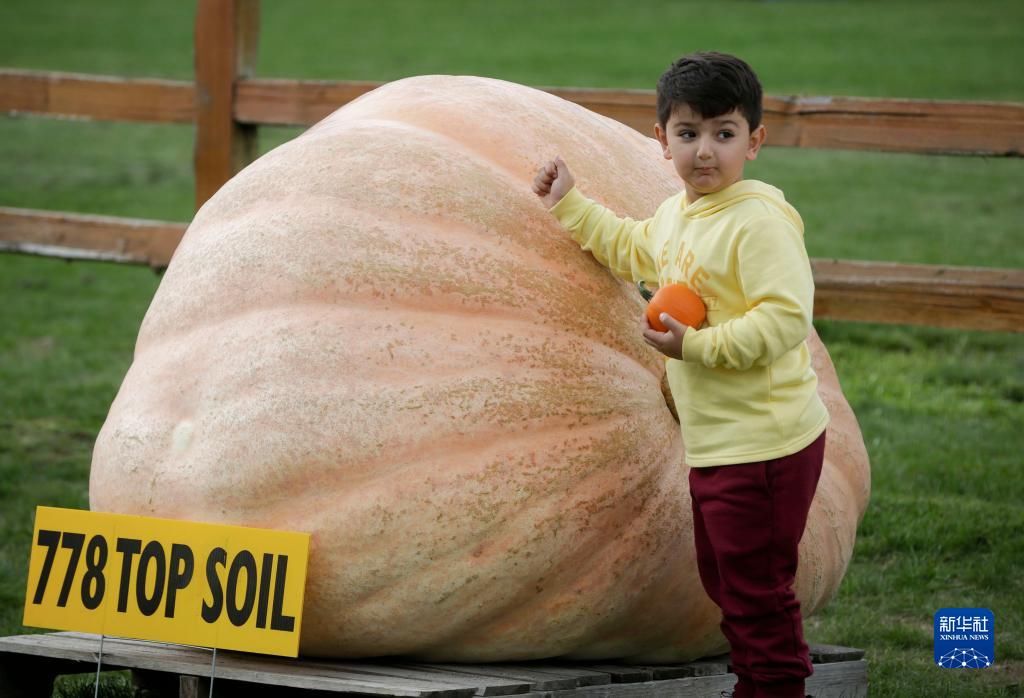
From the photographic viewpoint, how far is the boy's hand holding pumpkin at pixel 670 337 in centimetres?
266

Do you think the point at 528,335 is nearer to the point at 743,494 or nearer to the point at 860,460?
the point at 743,494

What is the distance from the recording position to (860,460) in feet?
11.3

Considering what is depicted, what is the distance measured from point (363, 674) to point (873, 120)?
2.93 m

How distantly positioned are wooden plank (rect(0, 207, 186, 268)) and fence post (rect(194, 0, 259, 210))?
0.24 m

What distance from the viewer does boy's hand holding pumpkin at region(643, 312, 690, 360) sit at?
266cm

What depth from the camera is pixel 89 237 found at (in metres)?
6.02

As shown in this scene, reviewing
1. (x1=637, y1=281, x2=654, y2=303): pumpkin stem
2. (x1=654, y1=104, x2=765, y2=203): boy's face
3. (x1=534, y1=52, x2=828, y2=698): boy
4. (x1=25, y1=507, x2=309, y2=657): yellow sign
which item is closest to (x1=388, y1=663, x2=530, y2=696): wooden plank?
(x1=25, y1=507, x2=309, y2=657): yellow sign

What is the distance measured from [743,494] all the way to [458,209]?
0.81 meters

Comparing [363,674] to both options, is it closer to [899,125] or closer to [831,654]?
[831,654]

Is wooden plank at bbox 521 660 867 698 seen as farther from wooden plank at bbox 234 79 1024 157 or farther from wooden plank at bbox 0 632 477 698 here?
wooden plank at bbox 234 79 1024 157

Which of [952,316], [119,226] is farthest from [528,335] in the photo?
[119,226]

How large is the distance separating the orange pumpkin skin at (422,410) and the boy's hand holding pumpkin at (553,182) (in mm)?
41

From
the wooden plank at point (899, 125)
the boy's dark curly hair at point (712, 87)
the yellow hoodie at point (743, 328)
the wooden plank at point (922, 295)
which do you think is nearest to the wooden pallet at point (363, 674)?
the yellow hoodie at point (743, 328)

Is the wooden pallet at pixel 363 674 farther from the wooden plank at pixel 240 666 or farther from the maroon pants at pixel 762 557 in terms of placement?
the maroon pants at pixel 762 557
